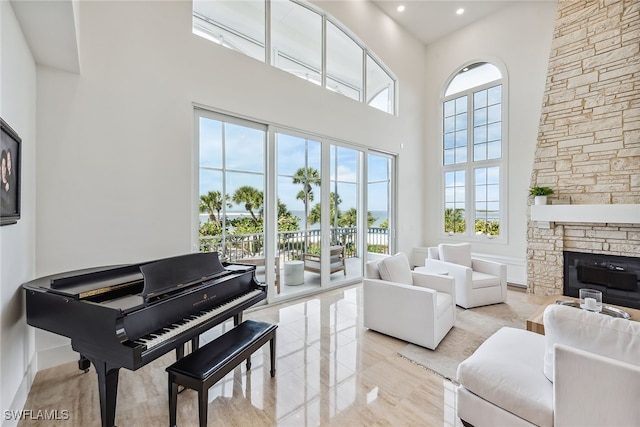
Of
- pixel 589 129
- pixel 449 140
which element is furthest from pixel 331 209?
pixel 589 129

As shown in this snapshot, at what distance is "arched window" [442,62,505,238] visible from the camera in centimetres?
548

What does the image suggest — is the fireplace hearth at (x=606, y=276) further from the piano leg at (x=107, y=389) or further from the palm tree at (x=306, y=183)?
the piano leg at (x=107, y=389)

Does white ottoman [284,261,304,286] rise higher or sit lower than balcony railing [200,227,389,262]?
lower

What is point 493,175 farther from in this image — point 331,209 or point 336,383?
point 336,383

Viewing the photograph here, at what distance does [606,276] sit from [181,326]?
552 cm

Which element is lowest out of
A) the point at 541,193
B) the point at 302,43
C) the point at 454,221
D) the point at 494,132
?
the point at 454,221

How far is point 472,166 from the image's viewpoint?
5.80 m

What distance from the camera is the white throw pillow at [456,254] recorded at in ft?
14.0

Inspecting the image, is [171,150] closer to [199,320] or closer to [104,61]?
[104,61]

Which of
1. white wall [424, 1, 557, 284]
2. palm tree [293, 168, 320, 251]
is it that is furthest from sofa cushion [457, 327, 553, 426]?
white wall [424, 1, 557, 284]

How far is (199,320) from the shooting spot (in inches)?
75.4

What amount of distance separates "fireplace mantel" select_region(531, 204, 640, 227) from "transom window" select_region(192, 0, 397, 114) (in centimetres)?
336

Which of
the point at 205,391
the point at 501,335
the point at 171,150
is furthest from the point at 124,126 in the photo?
the point at 501,335

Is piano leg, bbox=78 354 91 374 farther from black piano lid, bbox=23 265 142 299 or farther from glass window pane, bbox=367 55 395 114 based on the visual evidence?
glass window pane, bbox=367 55 395 114
